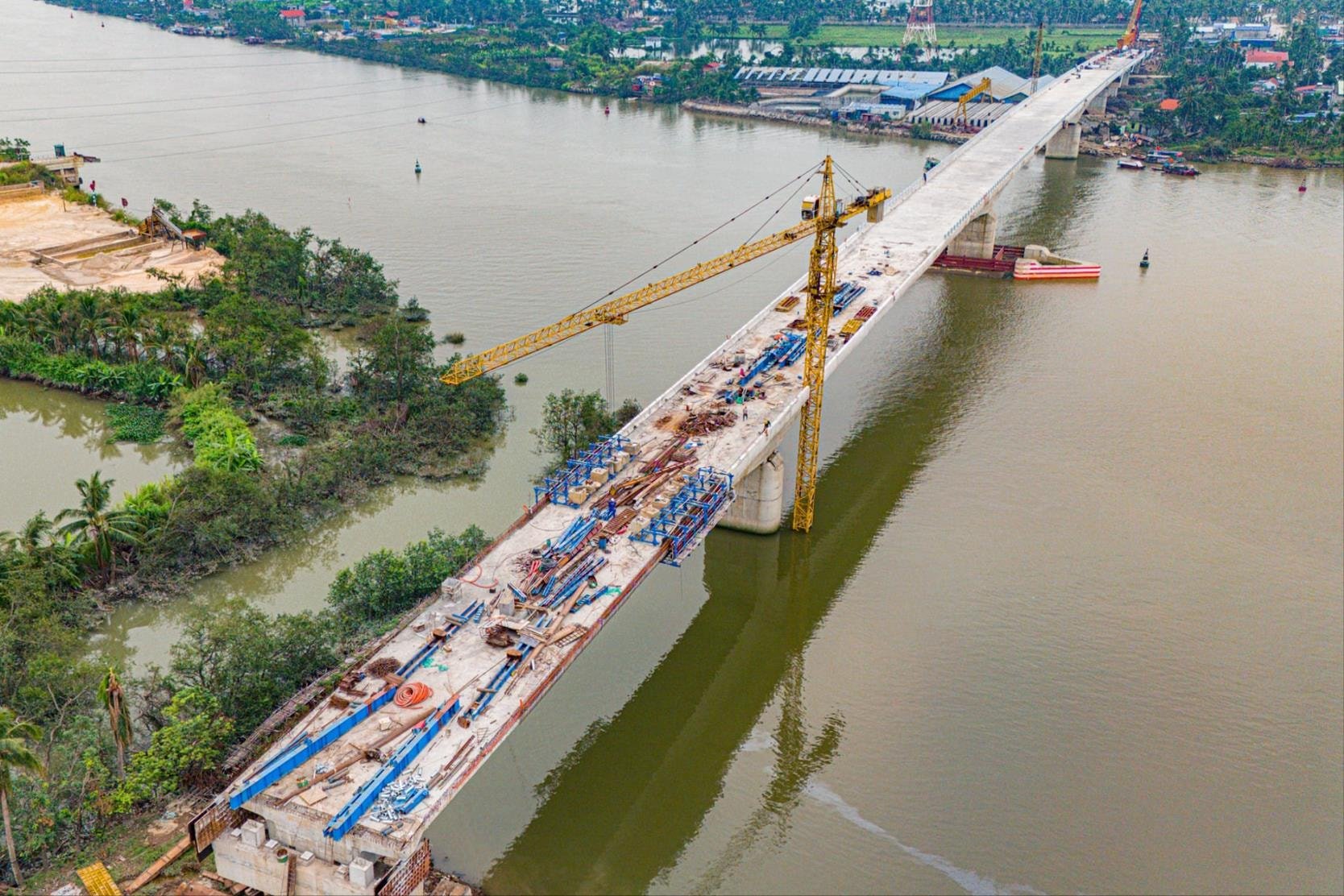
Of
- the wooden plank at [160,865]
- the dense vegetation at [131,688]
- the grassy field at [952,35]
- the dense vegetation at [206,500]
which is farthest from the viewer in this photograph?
the grassy field at [952,35]

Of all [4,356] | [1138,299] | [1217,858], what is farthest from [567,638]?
[1138,299]

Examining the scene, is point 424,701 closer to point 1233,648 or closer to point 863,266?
point 1233,648

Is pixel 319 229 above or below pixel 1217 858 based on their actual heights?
above

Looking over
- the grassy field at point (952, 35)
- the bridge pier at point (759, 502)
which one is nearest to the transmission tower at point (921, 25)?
the grassy field at point (952, 35)

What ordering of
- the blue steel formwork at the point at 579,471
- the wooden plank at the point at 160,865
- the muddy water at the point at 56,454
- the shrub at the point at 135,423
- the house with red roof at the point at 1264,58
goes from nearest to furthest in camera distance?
1. the wooden plank at the point at 160,865
2. the blue steel formwork at the point at 579,471
3. the muddy water at the point at 56,454
4. the shrub at the point at 135,423
5. the house with red roof at the point at 1264,58

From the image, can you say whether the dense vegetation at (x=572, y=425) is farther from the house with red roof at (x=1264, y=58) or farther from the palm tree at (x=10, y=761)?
the house with red roof at (x=1264, y=58)

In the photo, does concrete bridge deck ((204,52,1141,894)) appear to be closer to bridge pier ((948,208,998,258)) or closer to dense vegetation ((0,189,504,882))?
dense vegetation ((0,189,504,882))

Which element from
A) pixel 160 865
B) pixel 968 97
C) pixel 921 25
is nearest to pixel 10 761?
pixel 160 865
